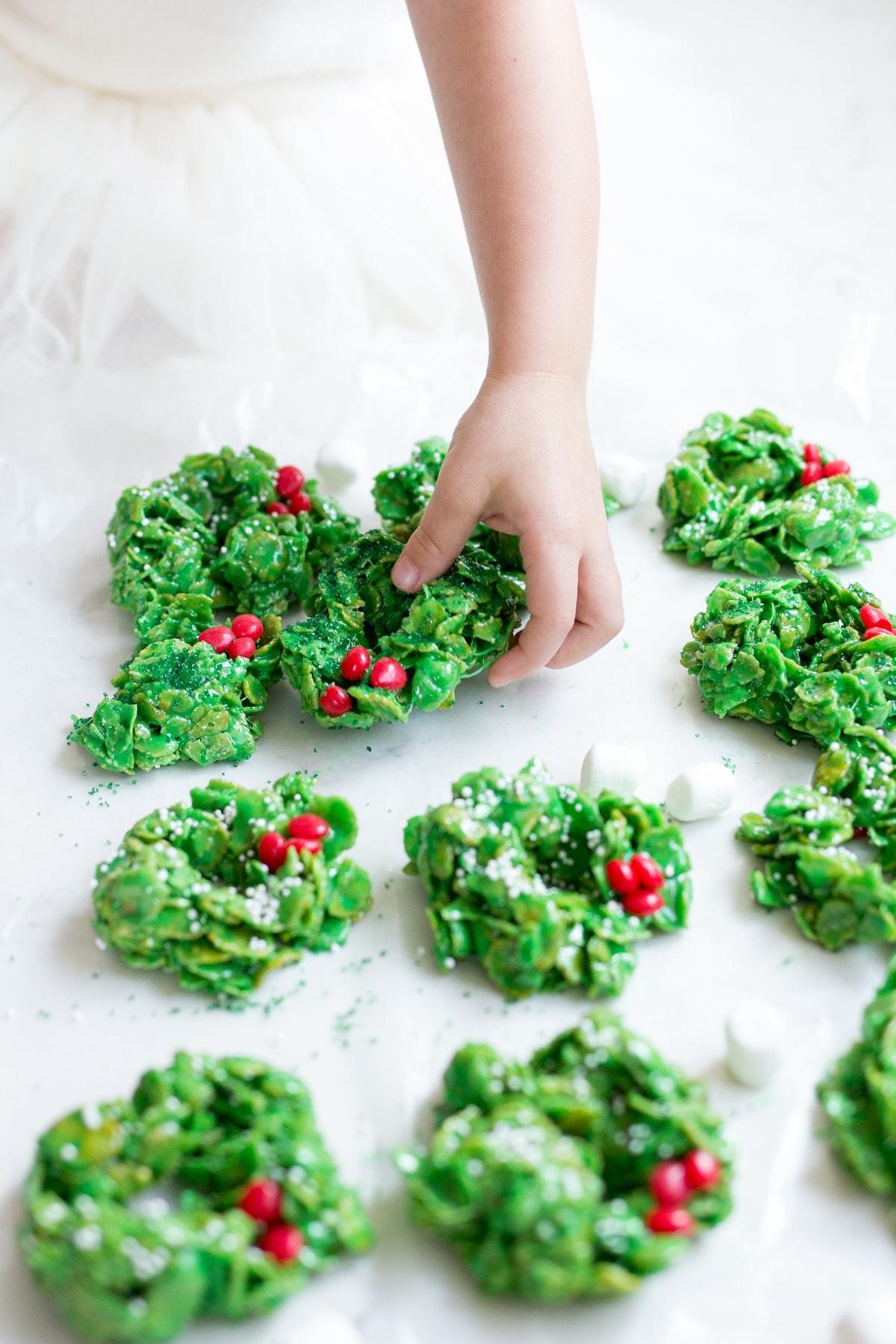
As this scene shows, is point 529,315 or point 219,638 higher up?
point 529,315

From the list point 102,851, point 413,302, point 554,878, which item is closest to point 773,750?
point 554,878

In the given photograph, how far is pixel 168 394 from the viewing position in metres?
1.51

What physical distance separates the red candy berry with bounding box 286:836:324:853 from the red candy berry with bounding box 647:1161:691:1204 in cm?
35

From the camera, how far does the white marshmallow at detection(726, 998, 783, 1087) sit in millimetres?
836

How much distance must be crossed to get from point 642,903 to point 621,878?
2 centimetres

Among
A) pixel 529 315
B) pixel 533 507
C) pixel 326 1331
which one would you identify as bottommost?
pixel 326 1331

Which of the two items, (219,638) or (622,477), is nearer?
(219,638)

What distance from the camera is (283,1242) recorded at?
740 mm

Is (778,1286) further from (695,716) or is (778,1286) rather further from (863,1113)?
(695,716)

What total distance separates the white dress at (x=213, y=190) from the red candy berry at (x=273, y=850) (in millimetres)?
800

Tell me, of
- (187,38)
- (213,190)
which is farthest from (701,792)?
(187,38)

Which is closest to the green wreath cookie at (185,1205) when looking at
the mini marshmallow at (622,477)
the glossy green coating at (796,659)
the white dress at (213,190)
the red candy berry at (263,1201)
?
the red candy berry at (263,1201)

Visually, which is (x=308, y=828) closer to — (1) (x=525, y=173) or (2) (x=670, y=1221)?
(2) (x=670, y=1221)

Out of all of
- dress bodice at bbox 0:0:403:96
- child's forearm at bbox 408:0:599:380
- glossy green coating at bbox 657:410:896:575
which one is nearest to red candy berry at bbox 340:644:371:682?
child's forearm at bbox 408:0:599:380
